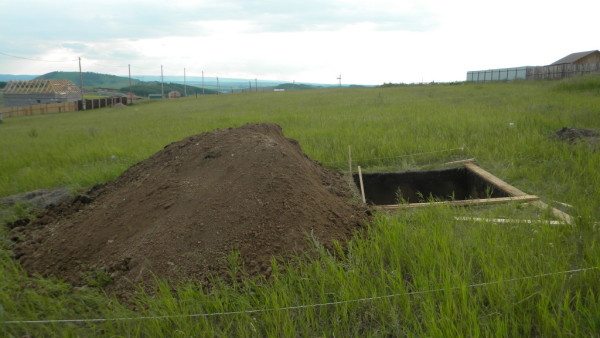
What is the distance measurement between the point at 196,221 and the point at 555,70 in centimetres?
2753

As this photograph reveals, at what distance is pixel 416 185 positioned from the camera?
5344 millimetres

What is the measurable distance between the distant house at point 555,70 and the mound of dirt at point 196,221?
21188 millimetres

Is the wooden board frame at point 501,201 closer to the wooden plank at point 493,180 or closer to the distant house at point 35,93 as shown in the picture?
the wooden plank at point 493,180

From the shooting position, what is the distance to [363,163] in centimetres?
575

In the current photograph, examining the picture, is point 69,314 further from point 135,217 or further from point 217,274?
point 135,217

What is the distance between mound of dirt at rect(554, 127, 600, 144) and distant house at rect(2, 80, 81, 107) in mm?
38482

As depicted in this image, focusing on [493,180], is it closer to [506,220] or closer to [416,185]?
[416,185]

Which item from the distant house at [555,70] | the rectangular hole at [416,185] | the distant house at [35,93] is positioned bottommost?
the rectangular hole at [416,185]

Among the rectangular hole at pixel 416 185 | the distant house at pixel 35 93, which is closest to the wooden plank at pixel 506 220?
the rectangular hole at pixel 416 185

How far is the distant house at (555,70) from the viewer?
74.6 feet

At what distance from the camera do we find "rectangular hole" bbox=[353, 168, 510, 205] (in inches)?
209

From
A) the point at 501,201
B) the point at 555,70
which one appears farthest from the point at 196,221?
the point at 555,70

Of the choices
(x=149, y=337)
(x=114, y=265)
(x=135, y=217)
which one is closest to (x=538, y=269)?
(x=149, y=337)

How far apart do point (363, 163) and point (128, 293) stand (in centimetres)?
382
